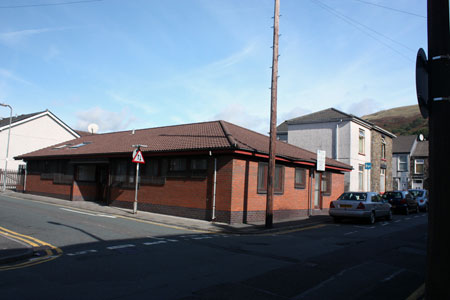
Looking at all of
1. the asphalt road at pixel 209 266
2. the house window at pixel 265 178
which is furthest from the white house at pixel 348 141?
the asphalt road at pixel 209 266

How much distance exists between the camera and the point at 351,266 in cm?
785

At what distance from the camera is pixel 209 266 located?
7348mm

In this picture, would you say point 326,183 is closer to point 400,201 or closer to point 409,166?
point 400,201

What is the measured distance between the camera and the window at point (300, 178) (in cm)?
1980

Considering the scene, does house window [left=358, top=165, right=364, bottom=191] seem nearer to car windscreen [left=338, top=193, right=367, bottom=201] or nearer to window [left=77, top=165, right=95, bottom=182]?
car windscreen [left=338, top=193, right=367, bottom=201]

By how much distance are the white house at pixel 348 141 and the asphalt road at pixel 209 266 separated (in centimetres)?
1705

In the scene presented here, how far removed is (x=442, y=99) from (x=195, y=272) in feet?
16.7

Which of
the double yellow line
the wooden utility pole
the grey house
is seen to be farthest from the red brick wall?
the grey house

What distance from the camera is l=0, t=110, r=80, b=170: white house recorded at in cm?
3900

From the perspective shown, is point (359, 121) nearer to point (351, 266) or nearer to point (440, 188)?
point (351, 266)

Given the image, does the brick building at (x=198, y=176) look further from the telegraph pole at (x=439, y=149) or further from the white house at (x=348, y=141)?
the telegraph pole at (x=439, y=149)

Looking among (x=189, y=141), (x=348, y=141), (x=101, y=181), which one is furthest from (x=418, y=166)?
(x=101, y=181)

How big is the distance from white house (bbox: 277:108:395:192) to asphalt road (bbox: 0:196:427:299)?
1705cm

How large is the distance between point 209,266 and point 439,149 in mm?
5050
